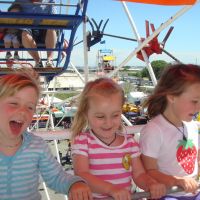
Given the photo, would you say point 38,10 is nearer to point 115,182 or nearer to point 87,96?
point 87,96

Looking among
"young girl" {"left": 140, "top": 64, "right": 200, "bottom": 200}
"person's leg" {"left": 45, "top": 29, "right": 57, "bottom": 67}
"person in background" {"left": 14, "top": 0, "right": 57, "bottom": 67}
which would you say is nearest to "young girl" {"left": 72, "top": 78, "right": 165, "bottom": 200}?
"young girl" {"left": 140, "top": 64, "right": 200, "bottom": 200}

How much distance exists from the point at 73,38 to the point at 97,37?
311mm

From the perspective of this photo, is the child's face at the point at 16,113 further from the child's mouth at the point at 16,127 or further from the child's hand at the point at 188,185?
the child's hand at the point at 188,185

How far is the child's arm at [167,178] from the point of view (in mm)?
1992

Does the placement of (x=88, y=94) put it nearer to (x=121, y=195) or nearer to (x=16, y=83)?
(x=16, y=83)

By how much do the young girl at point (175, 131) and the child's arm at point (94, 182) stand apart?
398 mm

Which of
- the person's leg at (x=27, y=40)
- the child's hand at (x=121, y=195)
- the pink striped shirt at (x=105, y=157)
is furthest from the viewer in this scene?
the person's leg at (x=27, y=40)

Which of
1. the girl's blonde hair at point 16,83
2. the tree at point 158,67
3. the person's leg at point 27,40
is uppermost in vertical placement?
the person's leg at point 27,40

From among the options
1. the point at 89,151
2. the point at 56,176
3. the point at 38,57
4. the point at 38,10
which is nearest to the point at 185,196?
the point at 89,151

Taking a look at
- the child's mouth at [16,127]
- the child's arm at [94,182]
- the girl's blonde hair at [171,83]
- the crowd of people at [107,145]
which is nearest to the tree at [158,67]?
the girl's blonde hair at [171,83]

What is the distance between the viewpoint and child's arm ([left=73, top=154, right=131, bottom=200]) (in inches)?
68.3

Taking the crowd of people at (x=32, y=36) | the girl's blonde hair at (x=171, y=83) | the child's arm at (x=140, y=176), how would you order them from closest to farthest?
the child's arm at (x=140, y=176) < the girl's blonde hair at (x=171, y=83) < the crowd of people at (x=32, y=36)

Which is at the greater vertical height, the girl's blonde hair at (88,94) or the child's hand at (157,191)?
the girl's blonde hair at (88,94)

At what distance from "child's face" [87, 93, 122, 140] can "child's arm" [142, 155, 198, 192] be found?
306 mm
